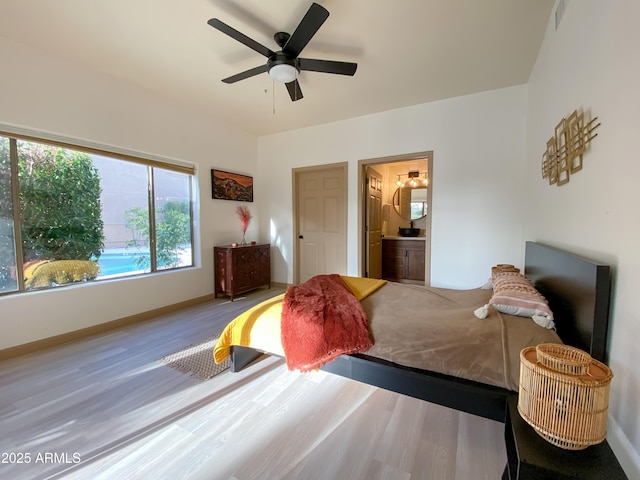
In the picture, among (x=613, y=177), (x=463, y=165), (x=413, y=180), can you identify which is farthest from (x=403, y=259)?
(x=613, y=177)

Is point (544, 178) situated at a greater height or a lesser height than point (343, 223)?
greater

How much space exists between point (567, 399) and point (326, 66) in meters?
2.43

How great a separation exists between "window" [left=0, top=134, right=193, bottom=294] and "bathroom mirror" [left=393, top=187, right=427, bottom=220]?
379cm

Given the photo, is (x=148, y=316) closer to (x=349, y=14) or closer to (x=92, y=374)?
(x=92, y=374)

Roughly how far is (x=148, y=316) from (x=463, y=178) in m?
4.21

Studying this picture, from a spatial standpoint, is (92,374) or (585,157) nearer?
(585,157)

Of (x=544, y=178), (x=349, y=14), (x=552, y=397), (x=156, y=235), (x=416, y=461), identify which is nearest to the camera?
(x=552, y=397)

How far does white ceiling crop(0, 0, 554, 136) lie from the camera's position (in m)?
1.91

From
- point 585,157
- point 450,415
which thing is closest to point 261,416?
point 450,415

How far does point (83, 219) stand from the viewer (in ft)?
8.97

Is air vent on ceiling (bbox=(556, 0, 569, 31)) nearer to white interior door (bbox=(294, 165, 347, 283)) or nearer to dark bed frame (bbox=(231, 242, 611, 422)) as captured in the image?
dark bed frame (bbox=(231, 242, 611, 422))

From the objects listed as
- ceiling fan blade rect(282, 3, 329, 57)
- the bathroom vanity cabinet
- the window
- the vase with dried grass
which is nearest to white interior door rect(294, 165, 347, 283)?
the vase with dried grass

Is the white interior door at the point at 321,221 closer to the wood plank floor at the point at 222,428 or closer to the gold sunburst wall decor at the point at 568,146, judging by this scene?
the wood plank floor at the point at 222,428

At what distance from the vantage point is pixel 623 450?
0.88 m
